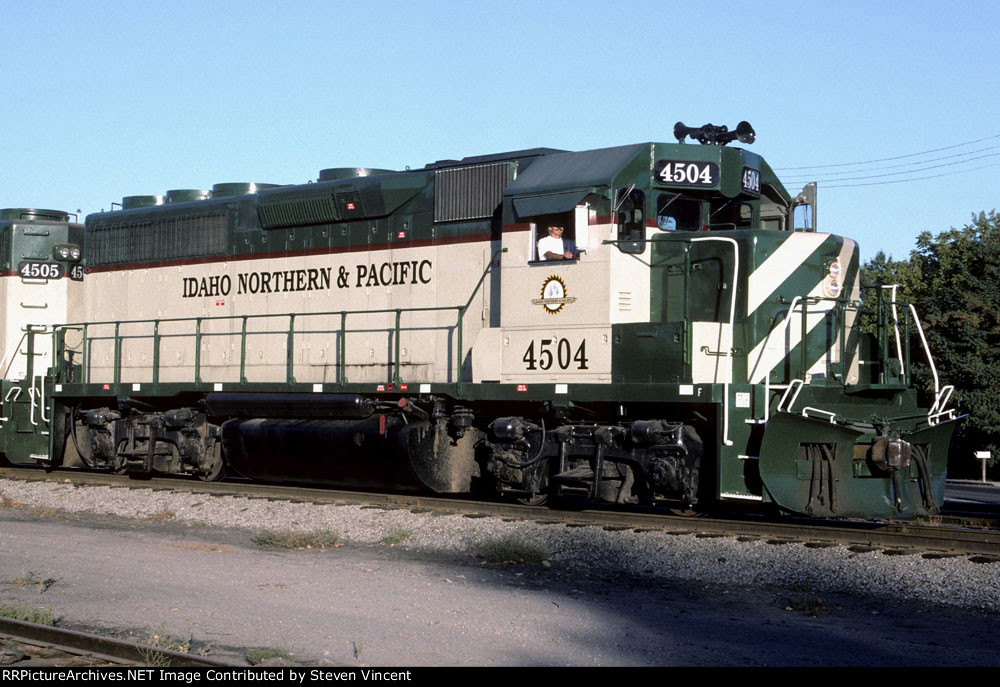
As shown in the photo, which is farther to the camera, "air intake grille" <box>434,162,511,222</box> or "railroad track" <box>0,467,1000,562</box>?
"air intake grille" <box>434,162,511,222</box>

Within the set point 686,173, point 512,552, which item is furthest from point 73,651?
point 686,173

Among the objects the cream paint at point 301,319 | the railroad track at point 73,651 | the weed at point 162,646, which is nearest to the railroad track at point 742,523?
the cream paint at point 301,319

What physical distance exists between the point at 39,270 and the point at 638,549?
1140 centimetres

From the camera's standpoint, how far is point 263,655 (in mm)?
5402

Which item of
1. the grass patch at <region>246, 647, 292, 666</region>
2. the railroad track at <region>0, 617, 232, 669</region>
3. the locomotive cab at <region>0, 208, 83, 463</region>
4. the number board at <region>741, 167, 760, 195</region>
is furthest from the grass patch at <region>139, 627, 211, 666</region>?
the locomotive cab at <region>0, 208, 83, 463</region>

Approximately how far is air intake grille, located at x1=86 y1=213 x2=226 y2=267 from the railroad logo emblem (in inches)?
227

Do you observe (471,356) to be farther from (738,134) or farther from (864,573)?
(864,573)

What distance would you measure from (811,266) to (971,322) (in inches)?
517

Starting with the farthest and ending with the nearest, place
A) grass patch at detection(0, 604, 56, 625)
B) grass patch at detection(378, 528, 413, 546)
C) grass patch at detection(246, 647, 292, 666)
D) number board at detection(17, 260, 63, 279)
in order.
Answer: number board at detection(17, 260, 63, 279)
grass patch at detection(378, 528, 413, 546)
grass patch at detection(0, 604, 56, 625)
grass patch at detection(246, 647, 292, 666)

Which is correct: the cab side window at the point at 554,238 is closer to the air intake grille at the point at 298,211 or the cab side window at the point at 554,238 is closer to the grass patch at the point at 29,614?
the air intake grille at the point at 298,211

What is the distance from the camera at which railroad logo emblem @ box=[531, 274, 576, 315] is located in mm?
10727

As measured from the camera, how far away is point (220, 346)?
1457 cm

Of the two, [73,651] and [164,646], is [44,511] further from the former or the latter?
[164,646]

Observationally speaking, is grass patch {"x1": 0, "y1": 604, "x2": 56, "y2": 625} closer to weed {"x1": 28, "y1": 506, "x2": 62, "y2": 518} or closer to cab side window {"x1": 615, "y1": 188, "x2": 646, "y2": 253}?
weed {"x1": 28, "y1": 506, "x2": 62, "y2": 518}
